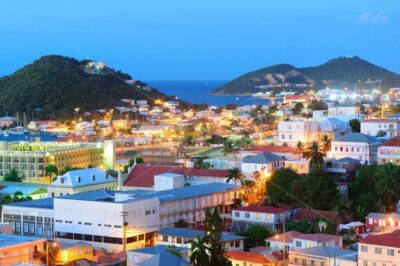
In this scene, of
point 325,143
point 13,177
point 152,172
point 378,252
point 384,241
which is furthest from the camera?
point 13,177

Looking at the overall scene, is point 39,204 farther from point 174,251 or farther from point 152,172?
point 174,251

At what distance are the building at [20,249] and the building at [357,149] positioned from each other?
41.7 ft

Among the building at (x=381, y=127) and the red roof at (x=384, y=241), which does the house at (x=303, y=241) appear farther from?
the building at (x=381, y=127)

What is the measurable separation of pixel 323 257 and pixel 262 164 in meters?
9.49

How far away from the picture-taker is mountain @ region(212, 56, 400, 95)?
412 ft

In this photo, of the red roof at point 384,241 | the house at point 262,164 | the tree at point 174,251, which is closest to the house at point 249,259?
the tree at point 174,251

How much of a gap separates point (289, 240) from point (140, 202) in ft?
13.6

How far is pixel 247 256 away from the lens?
16875 millimetres

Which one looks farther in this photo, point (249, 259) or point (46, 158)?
point (46, 158)

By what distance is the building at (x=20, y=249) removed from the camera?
17.0 m

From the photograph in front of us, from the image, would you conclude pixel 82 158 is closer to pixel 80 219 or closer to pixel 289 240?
pixel 80 219

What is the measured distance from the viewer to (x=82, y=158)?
36.4m

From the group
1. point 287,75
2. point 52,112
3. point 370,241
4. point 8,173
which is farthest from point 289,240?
point 287,75

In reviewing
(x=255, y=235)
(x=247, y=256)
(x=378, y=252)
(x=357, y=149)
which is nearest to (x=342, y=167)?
(x=357, y=149)
